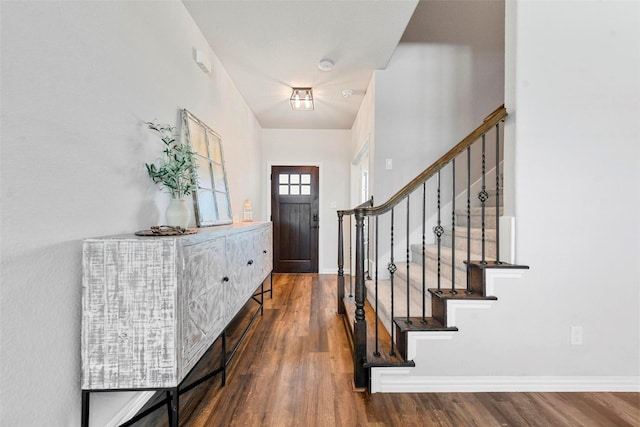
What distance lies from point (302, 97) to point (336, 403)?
321 cm

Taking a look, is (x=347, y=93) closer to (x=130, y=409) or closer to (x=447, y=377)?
(x=447, y=377)

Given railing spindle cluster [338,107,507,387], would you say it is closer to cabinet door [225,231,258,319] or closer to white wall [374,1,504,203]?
white wall [374,1,504,203]

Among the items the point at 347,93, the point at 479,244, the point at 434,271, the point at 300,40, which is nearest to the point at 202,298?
the point at 434,271

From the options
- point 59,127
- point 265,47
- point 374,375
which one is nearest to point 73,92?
point 59,127

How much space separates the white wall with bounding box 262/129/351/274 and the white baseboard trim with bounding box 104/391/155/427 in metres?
3.65

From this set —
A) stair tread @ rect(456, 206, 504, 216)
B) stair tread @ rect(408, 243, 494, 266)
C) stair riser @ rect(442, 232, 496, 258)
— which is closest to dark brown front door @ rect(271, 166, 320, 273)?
stair tread @ rect(408, 243, 494, 266)

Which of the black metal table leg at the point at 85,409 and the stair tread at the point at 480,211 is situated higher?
the stair tread at the point at 480,211

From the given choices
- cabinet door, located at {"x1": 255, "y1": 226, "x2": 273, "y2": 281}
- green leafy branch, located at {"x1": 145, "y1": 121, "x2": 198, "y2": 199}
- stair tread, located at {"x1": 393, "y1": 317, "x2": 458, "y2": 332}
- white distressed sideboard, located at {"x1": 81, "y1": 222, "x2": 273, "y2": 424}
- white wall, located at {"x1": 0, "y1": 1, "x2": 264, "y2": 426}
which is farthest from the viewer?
cabinet door, located at {"x1": 255, "y1": 226, "x2": 273, "y2": 281}

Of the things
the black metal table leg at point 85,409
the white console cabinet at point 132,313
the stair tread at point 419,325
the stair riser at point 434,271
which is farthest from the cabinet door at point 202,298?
the stair riser at point 434,271

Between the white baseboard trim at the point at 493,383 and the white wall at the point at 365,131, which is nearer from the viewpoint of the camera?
the white baseboard trim at the point at 493,383

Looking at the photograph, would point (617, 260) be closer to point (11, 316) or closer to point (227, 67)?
point (11, 316)

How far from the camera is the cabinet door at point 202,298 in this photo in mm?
1269

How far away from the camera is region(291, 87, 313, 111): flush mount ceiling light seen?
346 centimetres

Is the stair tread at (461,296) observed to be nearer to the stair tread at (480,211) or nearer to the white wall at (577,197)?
the white wall at (577,197)
